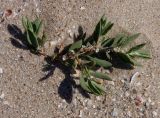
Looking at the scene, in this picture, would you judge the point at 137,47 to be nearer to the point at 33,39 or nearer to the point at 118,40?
the point at 118,40

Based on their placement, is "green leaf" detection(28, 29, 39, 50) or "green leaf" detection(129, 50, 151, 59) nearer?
"green leaf" detection(28, 29, 39, 50)

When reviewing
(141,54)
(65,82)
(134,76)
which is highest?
(141,54)

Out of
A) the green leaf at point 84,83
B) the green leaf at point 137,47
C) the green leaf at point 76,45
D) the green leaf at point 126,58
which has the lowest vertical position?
the green leaf at point 84,83

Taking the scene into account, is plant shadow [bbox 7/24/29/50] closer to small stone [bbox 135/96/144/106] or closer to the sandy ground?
the sandy ground

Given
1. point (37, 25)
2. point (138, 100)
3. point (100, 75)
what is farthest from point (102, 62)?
point (37, 25)

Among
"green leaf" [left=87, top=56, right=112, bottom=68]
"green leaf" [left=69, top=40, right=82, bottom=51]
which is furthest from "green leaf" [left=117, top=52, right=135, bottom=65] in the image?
"green leaf" [left=69, top=40, right=82, bottom=51]

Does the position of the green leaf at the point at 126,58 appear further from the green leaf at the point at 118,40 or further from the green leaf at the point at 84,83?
the green leaf at the point at 84,83

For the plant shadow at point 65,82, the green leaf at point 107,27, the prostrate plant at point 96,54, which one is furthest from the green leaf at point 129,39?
the plant shadow at point 65,82

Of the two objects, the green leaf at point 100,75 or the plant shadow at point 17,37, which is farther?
the plant shadow at point 17,37
